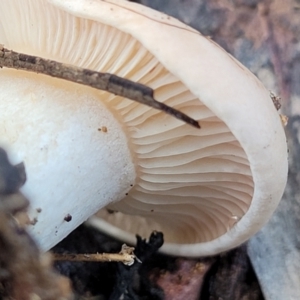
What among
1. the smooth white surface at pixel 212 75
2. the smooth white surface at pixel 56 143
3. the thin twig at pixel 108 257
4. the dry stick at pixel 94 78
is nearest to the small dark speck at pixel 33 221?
the smooth white surface at pixel 56 143

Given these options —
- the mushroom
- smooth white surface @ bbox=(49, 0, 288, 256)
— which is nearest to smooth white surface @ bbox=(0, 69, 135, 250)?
the mushroom

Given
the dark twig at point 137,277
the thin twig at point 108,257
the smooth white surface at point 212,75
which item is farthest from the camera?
the dark twig at point 137,277

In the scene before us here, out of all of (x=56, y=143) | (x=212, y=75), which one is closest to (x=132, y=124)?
(x=56, y=143)

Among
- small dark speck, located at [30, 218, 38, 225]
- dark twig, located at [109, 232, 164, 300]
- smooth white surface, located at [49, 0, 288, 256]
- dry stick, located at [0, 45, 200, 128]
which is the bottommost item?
dark twig, located at [109, 232, 164, 300]

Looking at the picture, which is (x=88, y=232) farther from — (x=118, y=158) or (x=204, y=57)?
(x=204, y=57)

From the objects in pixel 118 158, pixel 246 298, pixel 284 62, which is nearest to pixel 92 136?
pixel 118 158

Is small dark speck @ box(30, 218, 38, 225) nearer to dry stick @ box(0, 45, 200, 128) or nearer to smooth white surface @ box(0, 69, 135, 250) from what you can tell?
A: smooth white surface @ box(0, 69, 135, 250)

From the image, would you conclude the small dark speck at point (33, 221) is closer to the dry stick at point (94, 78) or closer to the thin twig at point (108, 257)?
the thin twig at point (108, 257)
